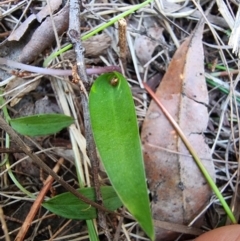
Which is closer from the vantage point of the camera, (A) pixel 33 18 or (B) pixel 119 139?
(B) pixel 119 139

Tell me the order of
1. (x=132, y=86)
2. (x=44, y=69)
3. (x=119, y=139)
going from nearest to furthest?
(x=119, y=139)
(x=44, y=69)
(x=132, y=86)

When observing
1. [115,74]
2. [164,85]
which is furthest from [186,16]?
[115,74]

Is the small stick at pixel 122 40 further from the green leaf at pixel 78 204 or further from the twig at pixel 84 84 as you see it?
the green leaf at pixel 78 204

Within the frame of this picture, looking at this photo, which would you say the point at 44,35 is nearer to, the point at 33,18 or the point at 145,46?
the point at 33,18

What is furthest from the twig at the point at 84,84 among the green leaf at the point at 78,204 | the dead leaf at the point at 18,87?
the dead leaf at the point at 18,87

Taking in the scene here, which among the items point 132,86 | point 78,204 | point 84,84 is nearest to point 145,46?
point 132,86

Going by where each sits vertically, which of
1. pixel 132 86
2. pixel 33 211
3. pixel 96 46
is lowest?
pixel 33 211

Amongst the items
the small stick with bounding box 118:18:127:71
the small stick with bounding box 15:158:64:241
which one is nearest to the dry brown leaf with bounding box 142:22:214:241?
the small stick with bounding box 118:18:127:71
